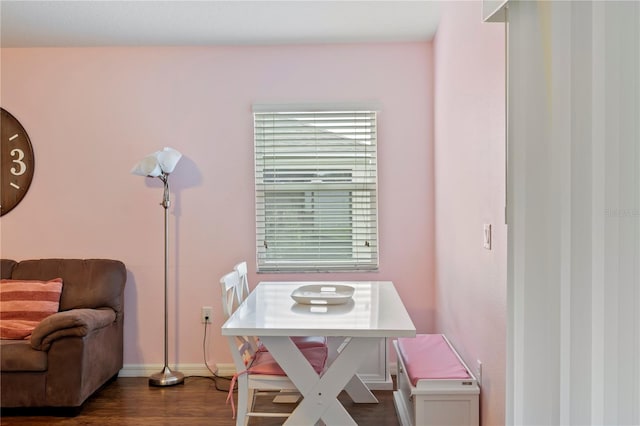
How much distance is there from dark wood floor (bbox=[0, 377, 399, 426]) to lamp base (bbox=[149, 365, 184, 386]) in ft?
0.13

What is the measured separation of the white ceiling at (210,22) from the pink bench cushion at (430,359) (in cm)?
209

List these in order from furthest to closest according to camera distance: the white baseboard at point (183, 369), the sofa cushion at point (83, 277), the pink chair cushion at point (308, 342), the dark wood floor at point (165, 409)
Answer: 1. the white baseboard at point (183, 369)
2. the sofa cushion at point (83, 277)
3. the dark wood floor at point (165, 409)
4. the pink chair cushion at point (308, 342)

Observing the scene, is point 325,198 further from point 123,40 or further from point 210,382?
point 123,40

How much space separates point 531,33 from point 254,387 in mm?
1971

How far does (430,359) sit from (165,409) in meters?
1.68

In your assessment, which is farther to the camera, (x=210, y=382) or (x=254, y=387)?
(x=210, y=382)

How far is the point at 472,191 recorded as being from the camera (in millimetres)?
2377

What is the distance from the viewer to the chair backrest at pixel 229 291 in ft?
7.78

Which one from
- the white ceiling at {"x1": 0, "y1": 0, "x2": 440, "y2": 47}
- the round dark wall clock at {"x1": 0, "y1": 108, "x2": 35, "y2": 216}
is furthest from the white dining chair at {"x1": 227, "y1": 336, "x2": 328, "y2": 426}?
the round dark wall clock at {"x1": 0, "y1": 108, "x2": 35, "y2": 216}

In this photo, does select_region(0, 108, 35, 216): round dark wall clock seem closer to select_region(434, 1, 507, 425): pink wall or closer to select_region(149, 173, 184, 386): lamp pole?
select_region(149, 173, 184, 386): lamp pole

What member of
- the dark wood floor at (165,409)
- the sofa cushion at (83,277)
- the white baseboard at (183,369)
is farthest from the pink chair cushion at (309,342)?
the sofa cushion at (83,277)

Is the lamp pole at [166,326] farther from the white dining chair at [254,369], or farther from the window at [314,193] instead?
the white dining chair at [254,369]

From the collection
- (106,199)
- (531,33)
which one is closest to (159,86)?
(106,199)

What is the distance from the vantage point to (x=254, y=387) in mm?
2316
